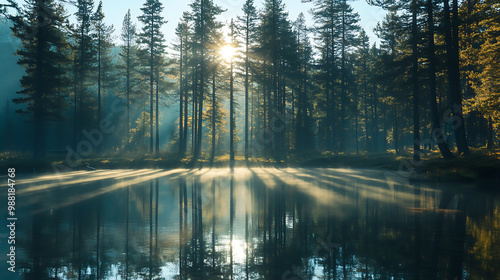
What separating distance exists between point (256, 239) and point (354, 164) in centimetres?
3087

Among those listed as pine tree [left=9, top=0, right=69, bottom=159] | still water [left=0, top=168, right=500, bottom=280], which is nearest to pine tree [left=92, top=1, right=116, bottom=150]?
pine tree [left=9, top=0, right=69, bottom=159]

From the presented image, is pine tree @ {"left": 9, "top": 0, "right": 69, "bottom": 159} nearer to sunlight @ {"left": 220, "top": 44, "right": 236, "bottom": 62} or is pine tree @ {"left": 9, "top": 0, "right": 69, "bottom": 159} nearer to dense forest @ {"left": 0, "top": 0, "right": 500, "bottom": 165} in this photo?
dense forest @ {"left": 0, "top": 0, "right": 500, "bottom": 165}

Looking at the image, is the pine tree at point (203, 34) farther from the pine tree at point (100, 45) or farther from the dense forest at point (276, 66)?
the pine tree at point (100, 45)

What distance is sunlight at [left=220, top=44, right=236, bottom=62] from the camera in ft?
148

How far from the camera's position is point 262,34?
150 ft

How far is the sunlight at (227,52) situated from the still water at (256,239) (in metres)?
34.1

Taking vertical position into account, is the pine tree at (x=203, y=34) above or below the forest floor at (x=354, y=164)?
above

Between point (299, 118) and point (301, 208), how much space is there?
149ft

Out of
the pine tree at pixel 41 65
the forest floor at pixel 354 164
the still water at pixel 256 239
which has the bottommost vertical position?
the still water at pixel 256 239

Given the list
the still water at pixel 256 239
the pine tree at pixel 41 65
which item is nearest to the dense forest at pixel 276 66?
the pine tree at pixel 41 65

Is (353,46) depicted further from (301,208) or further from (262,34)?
(301,208)

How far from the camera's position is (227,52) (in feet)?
150

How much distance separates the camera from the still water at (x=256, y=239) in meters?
5.40

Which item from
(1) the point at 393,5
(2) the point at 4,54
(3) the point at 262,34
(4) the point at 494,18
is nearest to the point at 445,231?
(4) the point at 494,18
